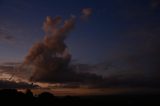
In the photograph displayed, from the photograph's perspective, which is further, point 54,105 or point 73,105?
point 73,105

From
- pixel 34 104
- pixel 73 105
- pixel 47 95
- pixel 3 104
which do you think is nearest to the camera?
pixel 3 104

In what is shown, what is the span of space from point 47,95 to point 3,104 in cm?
5934

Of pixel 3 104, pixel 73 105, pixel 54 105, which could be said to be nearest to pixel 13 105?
pixel 3 104

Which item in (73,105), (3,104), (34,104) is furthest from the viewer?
(73,105)

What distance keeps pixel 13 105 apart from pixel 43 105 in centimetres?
2110

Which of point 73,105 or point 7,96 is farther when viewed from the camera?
point 73,105

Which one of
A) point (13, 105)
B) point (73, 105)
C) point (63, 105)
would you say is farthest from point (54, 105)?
point (13, 105)

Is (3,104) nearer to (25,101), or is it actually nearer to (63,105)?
(25,101)

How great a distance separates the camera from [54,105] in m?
149

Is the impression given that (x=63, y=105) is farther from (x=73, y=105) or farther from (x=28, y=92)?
(x=28, y=92)

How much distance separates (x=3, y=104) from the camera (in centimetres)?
12244

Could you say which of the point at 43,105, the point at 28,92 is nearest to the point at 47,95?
the point at 28,92

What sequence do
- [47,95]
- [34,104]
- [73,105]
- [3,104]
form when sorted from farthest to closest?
[47,95]
[73,105]
[34,104]
[3,104]

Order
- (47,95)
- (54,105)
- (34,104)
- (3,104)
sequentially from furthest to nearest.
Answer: (47,95) → (54,105) → (34,104) → (3,104)
